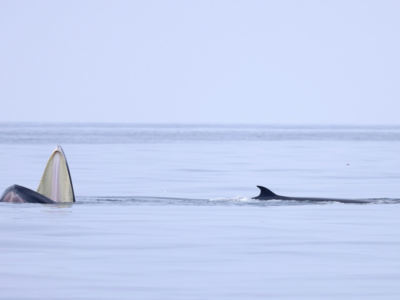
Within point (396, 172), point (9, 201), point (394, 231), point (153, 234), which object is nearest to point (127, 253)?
point (153, 234)

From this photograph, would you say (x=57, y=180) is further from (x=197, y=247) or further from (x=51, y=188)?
(x=197, y=247)

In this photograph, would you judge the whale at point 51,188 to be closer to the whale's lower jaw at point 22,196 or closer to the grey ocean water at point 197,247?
the whale's lower jaw at point 22,196

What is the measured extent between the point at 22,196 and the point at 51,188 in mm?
676

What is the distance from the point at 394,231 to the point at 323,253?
343cm

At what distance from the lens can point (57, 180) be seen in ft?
66.2

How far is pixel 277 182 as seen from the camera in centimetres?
3384

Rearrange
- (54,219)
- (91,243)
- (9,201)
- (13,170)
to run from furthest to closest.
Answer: (13,170) < (9,201) < (54,219) < (91,243)

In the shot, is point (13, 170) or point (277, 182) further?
point (13, 170)

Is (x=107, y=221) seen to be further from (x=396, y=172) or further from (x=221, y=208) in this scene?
(x=396, y=172)

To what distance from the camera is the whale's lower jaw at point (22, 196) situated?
20.2 m

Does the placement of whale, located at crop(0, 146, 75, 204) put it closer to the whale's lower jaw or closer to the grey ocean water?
the whale's lower jaw

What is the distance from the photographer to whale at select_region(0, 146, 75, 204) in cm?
1947

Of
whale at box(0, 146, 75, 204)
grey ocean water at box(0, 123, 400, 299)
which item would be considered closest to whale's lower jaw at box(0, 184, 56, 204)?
whale at box(0, 146, 75, 204)

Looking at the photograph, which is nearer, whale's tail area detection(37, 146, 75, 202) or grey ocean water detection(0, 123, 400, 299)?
grey ocean water detection(0, 123, 400, 299)
